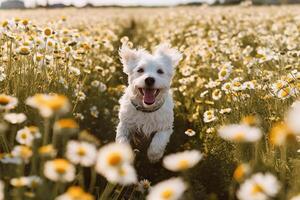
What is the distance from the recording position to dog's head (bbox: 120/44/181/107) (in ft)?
17.4

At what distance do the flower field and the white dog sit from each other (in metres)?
0.27

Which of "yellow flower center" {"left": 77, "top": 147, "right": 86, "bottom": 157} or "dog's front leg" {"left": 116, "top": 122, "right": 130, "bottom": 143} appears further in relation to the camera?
"dog's front leg" {"left": 116, "top": 122, "right": 130, "bottom": 143}

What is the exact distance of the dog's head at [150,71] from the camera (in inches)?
208

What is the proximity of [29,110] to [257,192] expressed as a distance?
295 cm

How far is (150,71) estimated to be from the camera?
5.55 meters

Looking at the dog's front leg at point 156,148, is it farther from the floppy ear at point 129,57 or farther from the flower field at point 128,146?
the floppy ear at point 129,57

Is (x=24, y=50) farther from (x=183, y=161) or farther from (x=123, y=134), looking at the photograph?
(x=183, y=161)

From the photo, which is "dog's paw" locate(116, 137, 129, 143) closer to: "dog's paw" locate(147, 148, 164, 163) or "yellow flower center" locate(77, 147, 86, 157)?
"dog's paw" locate(147, 148, 164, 163)

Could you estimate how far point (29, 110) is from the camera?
4.53 meters

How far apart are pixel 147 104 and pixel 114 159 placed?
3278 millimetres

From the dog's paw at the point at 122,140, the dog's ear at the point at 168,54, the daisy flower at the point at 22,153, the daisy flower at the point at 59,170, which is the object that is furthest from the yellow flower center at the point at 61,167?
the dog's ear at the point at 168,54

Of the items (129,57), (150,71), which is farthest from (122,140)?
(129,57)

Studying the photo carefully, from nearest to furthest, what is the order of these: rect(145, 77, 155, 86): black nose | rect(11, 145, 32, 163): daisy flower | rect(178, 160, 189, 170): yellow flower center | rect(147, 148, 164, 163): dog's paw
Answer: rect(178, 160, 189, 170): yellow flower center, rect(11, 145, 32, 163): daisy flower, rect(147, 148, 164, 163): dog's paw, rect(145, 77, 155, 86): black nose

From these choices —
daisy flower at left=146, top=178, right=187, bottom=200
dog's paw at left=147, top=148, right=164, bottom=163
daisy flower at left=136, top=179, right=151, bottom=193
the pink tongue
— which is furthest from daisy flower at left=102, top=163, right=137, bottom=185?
the pink tongue
